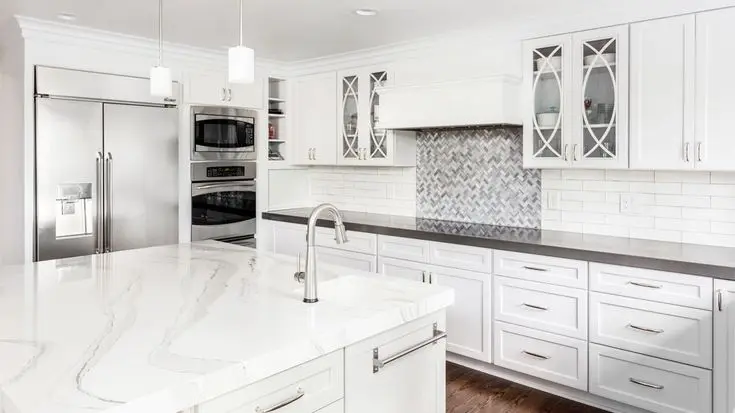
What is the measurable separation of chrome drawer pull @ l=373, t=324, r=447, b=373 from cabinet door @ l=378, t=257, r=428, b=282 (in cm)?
166

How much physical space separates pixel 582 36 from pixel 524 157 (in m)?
0.79

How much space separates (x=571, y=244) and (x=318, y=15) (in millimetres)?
2054

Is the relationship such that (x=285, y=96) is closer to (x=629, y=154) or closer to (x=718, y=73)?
(x=629, y=154)

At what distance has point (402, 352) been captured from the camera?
1.91 m

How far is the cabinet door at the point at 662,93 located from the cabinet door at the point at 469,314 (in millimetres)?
1158

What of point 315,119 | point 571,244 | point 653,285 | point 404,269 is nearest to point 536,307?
point 571,244

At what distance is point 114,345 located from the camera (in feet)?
4.91

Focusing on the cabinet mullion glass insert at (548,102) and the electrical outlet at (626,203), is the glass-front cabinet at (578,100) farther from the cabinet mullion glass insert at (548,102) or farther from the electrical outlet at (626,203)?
the electrical outlet at (626,203)

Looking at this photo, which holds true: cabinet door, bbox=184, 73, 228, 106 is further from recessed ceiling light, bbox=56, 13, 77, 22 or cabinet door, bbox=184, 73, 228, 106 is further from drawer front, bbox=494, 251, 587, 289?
drawer front, bbox=494, 251, 587, 289

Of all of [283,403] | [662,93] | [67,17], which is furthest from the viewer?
[67,17]

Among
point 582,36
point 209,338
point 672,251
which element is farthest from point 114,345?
point 582,36

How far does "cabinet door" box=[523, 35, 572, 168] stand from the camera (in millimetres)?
3365

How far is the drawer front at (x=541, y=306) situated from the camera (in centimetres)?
306

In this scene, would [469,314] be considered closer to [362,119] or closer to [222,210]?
[362,119]
